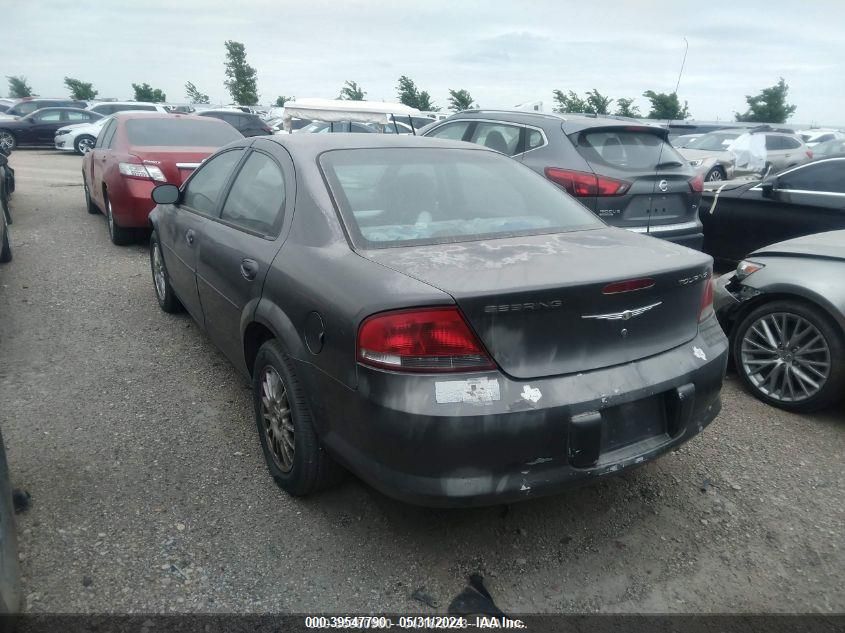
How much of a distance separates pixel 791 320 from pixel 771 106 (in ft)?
110

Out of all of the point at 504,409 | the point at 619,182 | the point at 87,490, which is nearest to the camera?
the point at 504,409

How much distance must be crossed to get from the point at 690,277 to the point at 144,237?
22.0 feet

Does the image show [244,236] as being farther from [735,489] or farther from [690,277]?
[735,489]

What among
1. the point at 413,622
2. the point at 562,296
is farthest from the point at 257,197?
the point at 413,622

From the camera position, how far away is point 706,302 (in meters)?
2.83

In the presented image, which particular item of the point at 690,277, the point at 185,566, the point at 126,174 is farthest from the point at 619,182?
the point at 126,174

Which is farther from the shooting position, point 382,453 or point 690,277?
point 690,277

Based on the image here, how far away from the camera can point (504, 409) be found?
214 centimetres

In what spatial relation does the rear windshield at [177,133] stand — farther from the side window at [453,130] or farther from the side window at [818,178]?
the side window at [818,178]

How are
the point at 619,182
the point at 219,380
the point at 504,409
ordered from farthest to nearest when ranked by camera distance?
the point at 619,182 < the point at 219,380 < the point at 504,409

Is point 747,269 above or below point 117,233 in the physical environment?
above

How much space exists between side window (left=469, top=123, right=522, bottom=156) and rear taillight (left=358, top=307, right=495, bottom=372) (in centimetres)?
425

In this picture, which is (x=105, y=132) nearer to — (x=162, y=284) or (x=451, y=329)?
(x=162, y=284)

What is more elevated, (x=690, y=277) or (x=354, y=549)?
(x=690, y=277)
